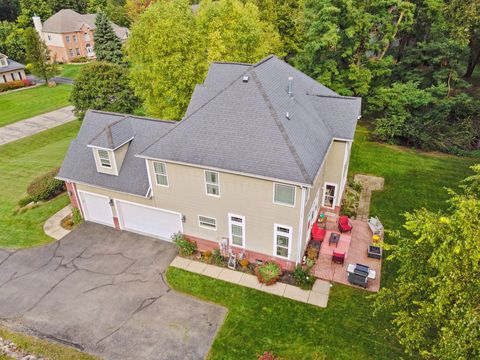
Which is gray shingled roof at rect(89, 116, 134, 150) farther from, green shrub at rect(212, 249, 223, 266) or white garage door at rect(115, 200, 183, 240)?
green shrub at rect(212, 249, 223, 266)

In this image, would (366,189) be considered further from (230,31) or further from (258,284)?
(230,31)

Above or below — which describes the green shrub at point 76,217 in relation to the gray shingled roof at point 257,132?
below

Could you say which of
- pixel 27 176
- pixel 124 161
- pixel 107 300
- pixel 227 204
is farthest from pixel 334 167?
pixel 27 176

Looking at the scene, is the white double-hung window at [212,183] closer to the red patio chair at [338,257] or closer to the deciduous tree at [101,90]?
the red patio chair at [338,257]

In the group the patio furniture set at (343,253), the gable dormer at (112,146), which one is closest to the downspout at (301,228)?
the patio furniture set at (343,253)

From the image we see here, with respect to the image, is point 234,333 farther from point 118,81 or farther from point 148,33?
point 118,81
